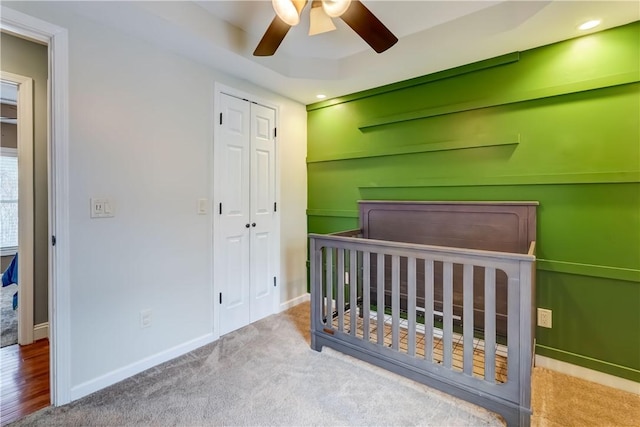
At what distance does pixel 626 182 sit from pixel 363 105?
2.01 meters

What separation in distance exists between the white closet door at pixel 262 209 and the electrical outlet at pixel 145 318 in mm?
944

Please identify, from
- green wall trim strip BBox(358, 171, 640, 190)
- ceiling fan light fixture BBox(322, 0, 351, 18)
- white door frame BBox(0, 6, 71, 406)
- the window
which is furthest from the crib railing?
the window

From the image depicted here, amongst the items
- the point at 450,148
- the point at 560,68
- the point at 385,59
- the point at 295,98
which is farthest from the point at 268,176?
the point at 560,68

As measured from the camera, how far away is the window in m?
4.34

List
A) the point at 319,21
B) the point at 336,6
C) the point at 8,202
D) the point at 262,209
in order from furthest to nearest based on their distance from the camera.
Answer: the point at 8,202
the point at 262,209
the point at 319,21
the point at 336,6

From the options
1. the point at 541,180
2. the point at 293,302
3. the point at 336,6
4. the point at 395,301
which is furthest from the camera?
the point at 293,302

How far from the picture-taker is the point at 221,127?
2543mm

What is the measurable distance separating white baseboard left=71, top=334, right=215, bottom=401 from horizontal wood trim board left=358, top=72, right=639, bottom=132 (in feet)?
7.83

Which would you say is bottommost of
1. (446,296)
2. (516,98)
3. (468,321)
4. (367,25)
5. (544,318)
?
(544,318)

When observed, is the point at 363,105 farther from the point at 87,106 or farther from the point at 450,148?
the point at 87,106

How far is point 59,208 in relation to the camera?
172 cm

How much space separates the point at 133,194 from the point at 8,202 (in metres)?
4.06

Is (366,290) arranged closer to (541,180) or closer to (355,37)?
(541,180)

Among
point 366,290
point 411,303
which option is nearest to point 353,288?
point 366,290
